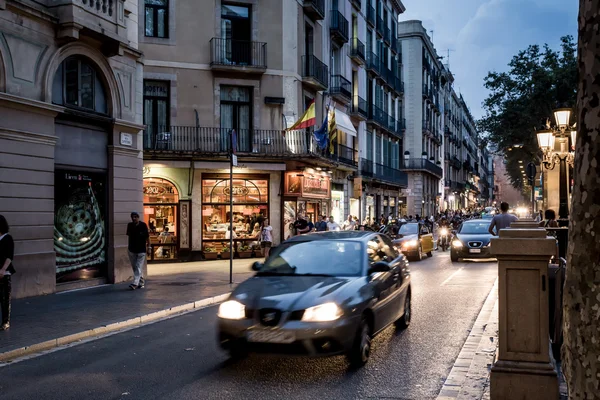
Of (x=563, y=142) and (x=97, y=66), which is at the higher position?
(x=97, y=66)

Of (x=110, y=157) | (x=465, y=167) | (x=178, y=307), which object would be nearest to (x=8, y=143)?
(x=110, y=157)

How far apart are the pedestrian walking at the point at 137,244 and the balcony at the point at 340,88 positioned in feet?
61.8

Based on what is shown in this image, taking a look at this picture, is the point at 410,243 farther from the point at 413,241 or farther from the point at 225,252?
the point at 225,252

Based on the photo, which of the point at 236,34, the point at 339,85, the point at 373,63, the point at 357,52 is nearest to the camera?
the point at 236,34

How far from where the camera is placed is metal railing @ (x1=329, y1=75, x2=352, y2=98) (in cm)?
3139

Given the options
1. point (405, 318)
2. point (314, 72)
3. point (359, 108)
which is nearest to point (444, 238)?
point (359, 108)

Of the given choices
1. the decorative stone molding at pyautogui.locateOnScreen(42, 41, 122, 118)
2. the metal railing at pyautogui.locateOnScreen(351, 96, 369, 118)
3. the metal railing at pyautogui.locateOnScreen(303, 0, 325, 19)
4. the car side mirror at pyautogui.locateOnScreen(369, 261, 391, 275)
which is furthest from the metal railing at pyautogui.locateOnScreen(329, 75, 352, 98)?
the car side mirror at pyautogui.locateOnScreen(369, 261, 391, 275)

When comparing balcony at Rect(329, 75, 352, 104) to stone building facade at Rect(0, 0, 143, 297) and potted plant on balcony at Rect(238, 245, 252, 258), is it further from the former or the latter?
stone building facade at Rect(0, 0, 143, 297)

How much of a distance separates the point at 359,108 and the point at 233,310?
103 feet

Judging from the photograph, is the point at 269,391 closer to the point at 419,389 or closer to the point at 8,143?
the point at 419,389

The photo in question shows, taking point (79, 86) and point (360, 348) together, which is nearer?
point (360, 348)

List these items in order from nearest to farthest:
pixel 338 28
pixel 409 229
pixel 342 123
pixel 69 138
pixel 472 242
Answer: pixel 69 138 < pixel 472 242 < pixel 409 229 < pixel 342 123 < pixel 338 28

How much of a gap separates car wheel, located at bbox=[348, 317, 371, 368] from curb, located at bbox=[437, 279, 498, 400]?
100 centimetres

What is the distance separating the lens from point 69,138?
46.8ft
